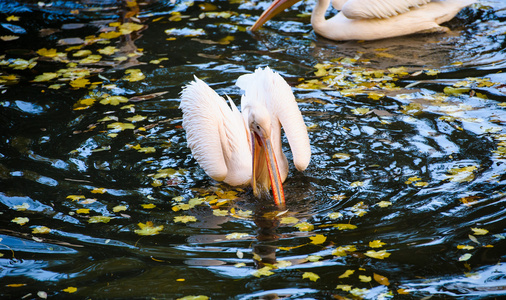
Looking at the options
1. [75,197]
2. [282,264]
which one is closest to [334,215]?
[282,264]

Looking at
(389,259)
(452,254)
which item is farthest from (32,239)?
(452,254)

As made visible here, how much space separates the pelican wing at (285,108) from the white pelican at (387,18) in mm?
2670

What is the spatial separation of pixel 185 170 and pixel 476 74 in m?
3.28

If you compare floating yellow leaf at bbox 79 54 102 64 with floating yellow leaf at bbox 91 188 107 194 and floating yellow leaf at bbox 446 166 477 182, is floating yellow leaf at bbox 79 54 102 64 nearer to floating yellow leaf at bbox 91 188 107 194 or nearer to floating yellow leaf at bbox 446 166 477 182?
floating yellow leaf at bbox 91 188 107 194

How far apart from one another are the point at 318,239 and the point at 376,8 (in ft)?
13.7

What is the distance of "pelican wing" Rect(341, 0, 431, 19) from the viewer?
7055 millimetres

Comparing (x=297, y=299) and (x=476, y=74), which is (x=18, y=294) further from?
(x=476, y=74)

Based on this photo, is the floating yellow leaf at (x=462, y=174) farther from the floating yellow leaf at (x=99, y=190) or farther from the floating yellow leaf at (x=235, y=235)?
the floating yellow leaf at (x=99, y=190)

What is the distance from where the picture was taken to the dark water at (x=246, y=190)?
3498 millimetres

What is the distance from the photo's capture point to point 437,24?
284 inches

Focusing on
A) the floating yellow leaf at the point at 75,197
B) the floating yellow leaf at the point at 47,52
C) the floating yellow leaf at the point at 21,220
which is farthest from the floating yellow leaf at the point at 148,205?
the floating yellow leaf at the point at 47,52

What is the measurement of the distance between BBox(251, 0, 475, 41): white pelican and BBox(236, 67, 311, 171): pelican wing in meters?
A: 2.67

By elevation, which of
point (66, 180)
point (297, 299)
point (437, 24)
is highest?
point (437, 24)

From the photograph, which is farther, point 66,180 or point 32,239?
point 66,180
